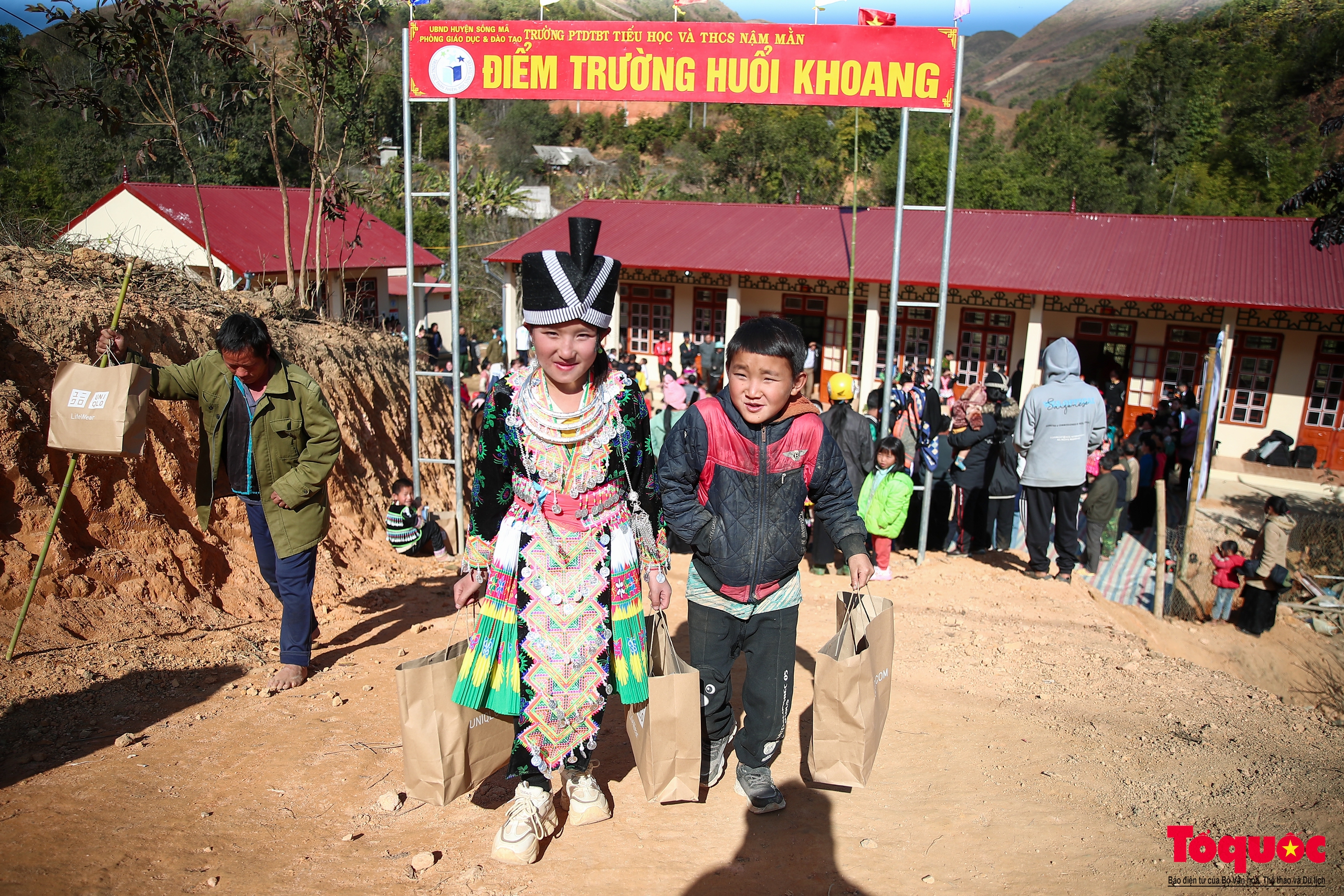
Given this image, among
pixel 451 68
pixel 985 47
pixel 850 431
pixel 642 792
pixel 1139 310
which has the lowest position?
pixel 642 792

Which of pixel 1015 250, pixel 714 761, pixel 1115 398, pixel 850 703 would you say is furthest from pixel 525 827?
pixel 1015 250

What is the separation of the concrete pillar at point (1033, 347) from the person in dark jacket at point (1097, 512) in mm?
9316

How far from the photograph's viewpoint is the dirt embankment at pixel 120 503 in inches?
169

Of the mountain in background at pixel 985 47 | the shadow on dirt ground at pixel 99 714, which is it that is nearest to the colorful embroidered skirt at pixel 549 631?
the shadow on dirt ground at pixel 99 714

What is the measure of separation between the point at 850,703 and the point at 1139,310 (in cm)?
1689

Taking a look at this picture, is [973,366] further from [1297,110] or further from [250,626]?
[1297,110]

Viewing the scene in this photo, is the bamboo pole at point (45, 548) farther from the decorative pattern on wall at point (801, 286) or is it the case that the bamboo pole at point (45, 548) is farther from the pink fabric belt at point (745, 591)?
the decorative pattern on wall at point (801, 286)

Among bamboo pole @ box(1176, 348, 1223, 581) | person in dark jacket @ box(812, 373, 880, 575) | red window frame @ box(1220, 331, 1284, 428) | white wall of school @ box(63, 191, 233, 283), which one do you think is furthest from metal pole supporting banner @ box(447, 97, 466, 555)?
red window frame @ box(1220, 331, 1284, 428)

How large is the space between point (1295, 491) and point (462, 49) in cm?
1448

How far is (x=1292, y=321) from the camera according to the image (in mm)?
15727

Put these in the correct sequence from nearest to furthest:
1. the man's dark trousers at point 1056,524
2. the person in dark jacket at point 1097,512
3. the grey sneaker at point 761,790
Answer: the grey sneaker at point 761,790, the man's dark trousers at point 1056,524, the person in dark jacket at point 1097,512

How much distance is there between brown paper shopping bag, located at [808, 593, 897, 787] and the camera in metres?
3.07

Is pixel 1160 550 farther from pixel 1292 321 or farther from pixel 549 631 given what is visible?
pixel 1292 321

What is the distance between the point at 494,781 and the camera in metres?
3.56
